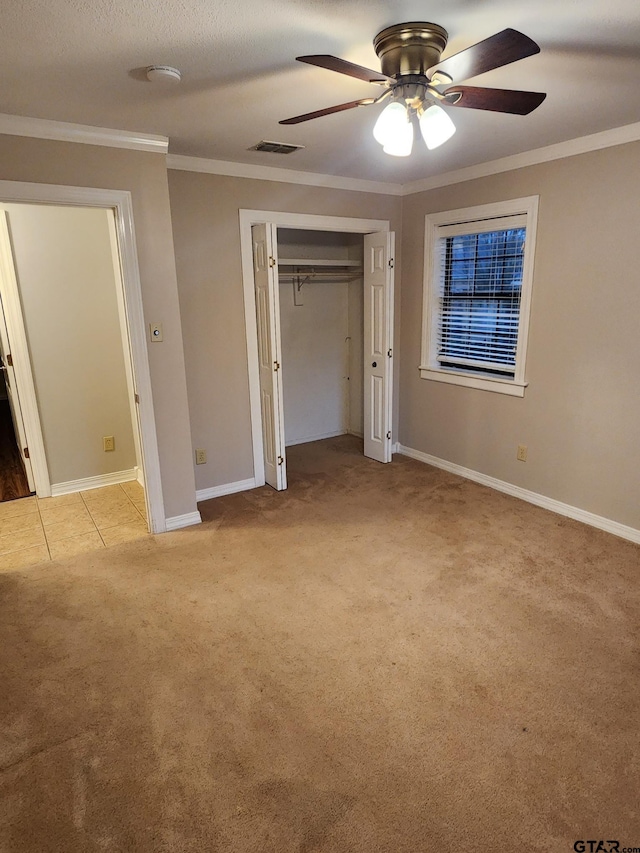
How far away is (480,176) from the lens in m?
3.83

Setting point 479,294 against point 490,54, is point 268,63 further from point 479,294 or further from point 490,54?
point 479,294

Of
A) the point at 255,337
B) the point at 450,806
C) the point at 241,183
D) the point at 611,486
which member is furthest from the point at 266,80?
the point at 611,486

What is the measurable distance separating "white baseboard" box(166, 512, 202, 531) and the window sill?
240 cm

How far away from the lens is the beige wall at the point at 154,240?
8.80ft

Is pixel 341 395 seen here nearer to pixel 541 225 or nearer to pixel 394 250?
pixel 394 250

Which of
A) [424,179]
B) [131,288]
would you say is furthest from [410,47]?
[424,179]

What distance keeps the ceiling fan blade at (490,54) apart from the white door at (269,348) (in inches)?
84.1

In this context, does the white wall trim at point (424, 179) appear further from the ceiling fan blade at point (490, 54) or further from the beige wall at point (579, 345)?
the ceiling fan blade at point (490, 54)

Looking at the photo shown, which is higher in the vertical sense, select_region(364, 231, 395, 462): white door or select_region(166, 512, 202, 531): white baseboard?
select_region(364, 231, 395, 462): white door

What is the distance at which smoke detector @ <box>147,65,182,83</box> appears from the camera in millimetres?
2018

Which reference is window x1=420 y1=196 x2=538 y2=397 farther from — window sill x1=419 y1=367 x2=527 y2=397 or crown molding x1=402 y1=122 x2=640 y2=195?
crown molding x1=402 y1=122 x2=640 y2=195

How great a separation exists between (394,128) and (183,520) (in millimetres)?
2754

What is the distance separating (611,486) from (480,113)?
7.93 feet

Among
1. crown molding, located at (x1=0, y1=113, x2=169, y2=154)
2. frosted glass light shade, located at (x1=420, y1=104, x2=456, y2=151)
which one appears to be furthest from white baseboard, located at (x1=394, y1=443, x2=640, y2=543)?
crown molding, located at (x1=0, y1=113, x2=169, y2=154)
